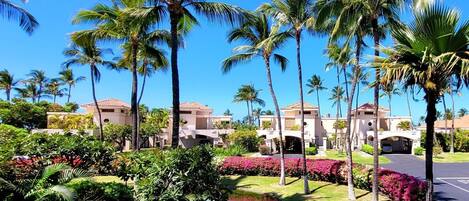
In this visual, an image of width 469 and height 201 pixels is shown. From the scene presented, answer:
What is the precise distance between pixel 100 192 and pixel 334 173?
48.9 ft

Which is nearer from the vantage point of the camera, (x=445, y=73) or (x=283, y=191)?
(x=445, y=73)

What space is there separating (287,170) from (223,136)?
27.7 m

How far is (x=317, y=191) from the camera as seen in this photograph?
19.7m

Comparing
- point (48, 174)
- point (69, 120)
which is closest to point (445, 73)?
point (48, 174)

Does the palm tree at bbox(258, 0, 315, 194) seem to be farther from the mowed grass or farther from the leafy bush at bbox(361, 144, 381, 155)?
the leafy bush at bbox(361, 144, 381, 155)

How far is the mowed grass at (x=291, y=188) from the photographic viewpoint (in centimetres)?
1822

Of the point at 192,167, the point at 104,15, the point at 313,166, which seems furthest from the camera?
the point at 313,166

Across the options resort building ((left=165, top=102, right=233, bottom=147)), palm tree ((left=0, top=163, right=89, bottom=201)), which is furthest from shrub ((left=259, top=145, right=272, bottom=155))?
palm tree ((left=0, top=163, right=89, bottom=201))

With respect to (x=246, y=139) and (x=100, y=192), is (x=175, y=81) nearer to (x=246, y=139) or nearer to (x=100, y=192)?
(x=100, y=192)

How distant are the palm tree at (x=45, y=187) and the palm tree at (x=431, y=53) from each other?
665 cm

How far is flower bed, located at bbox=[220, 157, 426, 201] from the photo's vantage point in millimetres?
14571

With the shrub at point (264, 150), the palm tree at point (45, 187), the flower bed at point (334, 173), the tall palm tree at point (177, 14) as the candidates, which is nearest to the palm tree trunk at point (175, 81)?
the tall palm tree at point (177, 14)

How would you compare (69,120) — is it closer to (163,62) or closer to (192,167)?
(163,62)

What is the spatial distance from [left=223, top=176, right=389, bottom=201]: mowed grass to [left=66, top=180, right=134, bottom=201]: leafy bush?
10827 millimetres
